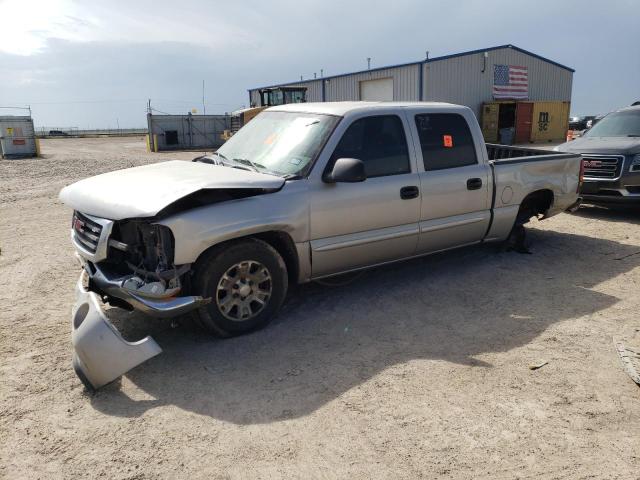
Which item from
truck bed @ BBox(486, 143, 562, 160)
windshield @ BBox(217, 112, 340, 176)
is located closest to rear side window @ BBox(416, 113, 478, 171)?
windshield @ BBox(217, 112, 340, 176)

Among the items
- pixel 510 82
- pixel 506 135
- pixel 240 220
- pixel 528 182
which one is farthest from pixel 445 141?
pixel 510 82

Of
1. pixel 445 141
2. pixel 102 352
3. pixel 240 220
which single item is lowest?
pixel 102 352

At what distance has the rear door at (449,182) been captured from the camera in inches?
206

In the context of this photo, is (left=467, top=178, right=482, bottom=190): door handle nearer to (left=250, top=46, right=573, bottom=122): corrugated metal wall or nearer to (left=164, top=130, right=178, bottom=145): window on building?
(left=250, top=46, right=573, bottom=122): corrugated metal wall

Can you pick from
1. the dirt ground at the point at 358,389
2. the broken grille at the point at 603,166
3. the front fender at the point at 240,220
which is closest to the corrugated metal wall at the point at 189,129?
the broken grille at the point at 603,166

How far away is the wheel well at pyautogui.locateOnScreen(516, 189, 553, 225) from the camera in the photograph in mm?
6629

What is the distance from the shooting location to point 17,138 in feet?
78.0

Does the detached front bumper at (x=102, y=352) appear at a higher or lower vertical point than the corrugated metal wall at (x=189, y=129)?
lower

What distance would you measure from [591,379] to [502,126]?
29418mm

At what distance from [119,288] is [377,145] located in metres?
2.62

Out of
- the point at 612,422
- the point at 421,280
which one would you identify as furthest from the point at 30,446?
the point at 421,280

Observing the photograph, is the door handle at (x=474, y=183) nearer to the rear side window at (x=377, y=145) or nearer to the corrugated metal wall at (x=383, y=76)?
the rear side window at (x=377, y=145)

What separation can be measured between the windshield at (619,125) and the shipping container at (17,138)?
23.5 m

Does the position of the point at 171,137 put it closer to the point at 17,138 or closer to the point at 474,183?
the point at 17,138
